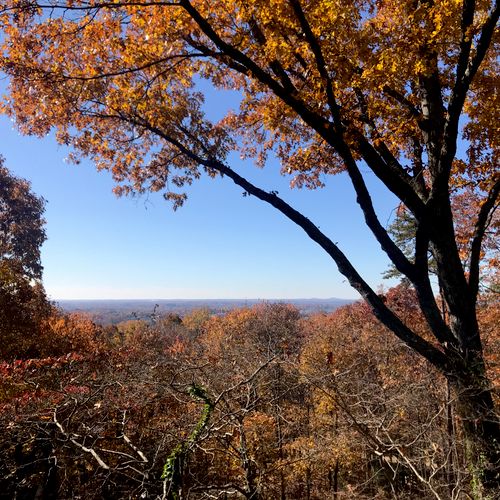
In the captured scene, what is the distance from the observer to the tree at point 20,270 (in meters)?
11.8

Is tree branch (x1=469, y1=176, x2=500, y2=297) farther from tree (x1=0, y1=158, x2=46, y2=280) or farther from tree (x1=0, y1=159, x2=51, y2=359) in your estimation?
tree (x1=0, y1=158, x2=46, y2=280)

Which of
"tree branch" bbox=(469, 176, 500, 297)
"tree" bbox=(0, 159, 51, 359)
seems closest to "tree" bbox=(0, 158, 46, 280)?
"tree" bbox=(0, 159, 51, 359)

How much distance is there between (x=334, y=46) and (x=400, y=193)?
192 cm

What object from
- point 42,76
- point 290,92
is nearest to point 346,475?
point 290,92

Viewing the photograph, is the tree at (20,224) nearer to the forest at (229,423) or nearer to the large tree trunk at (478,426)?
the forest at (229,423)

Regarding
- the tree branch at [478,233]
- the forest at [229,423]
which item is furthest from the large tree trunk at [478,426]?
the tree branch at [478,233]

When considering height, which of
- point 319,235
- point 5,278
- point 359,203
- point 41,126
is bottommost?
point 5,278

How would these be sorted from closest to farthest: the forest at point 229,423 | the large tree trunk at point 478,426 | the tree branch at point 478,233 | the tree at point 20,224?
the forest at point 229,423 < the large tree trunk at point 478,426 < the tree branch at point 478,233 < the tree at point 20,224

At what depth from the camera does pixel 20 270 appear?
47.3 ft

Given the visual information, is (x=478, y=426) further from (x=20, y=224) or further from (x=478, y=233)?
(x=20, y=224)

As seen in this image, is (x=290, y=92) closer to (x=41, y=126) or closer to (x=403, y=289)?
(x=41, y=126)

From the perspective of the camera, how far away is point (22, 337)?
12.0m

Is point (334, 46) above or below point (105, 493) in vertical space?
above

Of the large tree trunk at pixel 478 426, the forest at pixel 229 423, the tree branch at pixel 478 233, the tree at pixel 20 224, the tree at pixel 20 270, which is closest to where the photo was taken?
the forest at pixel 229 423
